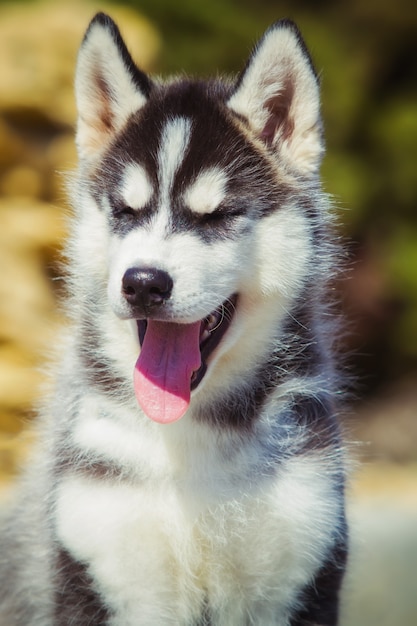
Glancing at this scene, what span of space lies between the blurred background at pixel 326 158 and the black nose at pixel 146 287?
11.2ft

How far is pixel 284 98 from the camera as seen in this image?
13.7 ft

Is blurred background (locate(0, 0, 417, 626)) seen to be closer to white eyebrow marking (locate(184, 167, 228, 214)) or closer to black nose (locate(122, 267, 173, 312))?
white eyebrow marking (locate(184, 167, 228, 214))

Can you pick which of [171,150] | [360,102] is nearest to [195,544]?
[171,150]

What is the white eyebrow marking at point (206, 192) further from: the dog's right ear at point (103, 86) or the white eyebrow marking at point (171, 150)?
the dog's right ear at point (103, 86)

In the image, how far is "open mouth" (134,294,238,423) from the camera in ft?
12.2

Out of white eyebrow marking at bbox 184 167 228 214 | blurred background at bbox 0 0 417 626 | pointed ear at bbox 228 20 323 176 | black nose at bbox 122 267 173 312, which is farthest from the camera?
blurred background at bbox 0 0 417 626

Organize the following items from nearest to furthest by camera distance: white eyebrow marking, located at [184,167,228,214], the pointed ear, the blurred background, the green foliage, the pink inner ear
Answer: white eyebrow marking, located at [184,167,228,214]
the pointed ear
the pink inner ear
the blurred background
the green foliage

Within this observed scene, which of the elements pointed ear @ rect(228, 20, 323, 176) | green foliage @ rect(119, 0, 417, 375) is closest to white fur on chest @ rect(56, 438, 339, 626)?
pointed ear @ rect(228, 20, 323, 176)

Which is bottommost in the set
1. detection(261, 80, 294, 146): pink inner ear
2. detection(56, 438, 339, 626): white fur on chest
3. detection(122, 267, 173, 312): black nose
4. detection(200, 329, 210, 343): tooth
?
detection(56, 438, 339, 626): white fur on chest

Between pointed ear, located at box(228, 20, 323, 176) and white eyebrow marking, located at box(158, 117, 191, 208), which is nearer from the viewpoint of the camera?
white eyebrow marking, located at box(158, 117, 191, 208)

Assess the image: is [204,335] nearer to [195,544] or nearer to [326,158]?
[195,544]

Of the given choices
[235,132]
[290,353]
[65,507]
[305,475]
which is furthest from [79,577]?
[235,132]

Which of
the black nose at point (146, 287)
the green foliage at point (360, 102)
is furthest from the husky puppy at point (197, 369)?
the green foliage at point (360, 102)

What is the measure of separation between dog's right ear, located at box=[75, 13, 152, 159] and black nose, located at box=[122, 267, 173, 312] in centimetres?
87
